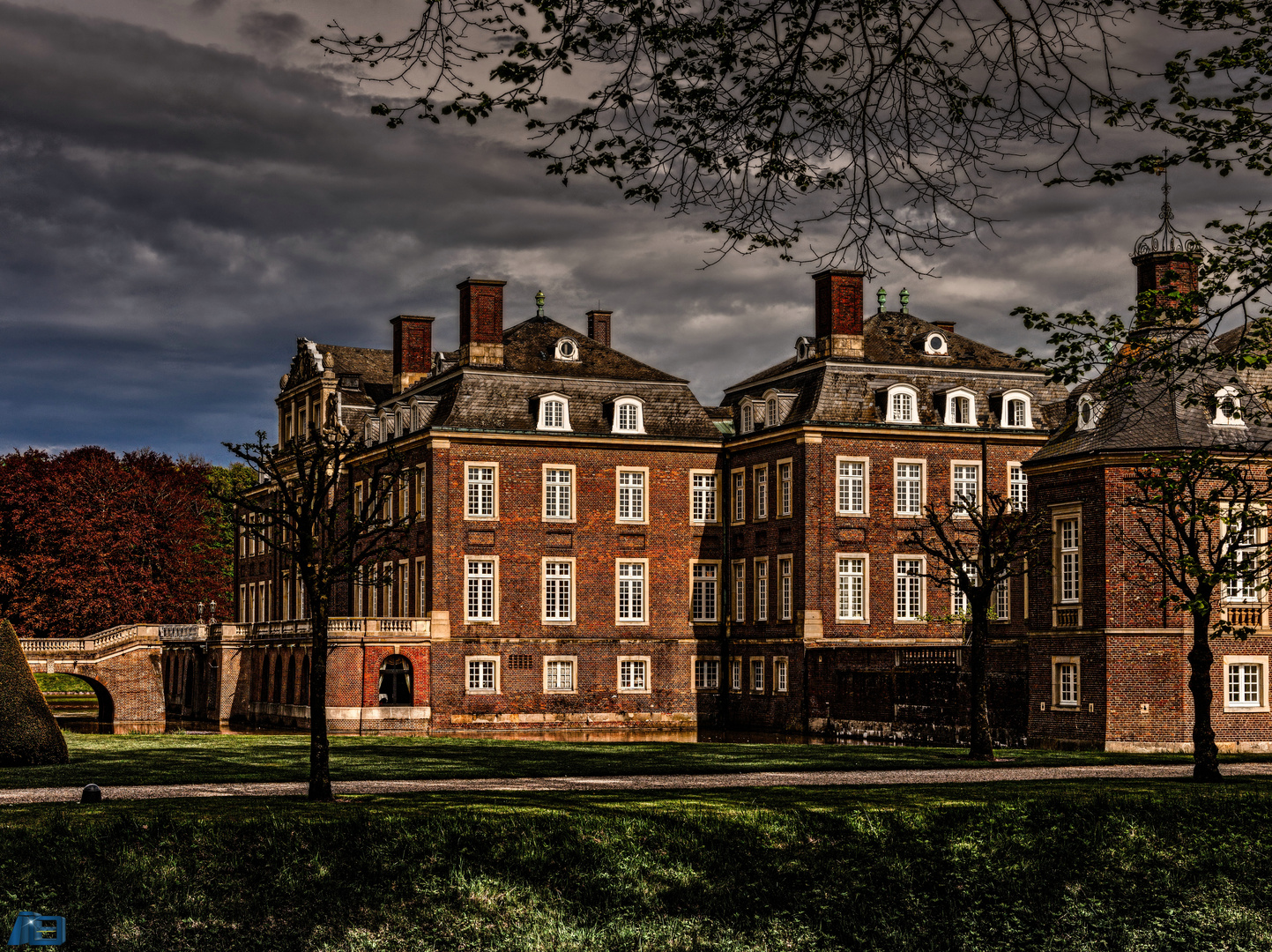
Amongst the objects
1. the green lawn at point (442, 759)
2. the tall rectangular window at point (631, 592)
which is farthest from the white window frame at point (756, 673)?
the green lawn at point (442, 759)

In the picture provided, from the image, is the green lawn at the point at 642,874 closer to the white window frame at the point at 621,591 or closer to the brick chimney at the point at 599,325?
the white window frame at the point at 621,591

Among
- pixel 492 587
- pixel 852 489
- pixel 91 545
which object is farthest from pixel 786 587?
pixel 91 545

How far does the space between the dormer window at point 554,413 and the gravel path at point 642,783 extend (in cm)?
2514

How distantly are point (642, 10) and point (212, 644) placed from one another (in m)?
49.8

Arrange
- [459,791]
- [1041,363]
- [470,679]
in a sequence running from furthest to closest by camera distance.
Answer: [470,679] → [459,791] → [1041,363]

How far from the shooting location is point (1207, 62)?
13148 millimetres

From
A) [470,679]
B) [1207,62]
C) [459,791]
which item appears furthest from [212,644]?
[1207,62]

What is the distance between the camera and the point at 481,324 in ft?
166

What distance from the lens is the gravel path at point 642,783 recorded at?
20250mm

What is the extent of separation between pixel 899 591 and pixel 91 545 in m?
33.0

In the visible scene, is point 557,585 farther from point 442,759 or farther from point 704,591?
point 442,759

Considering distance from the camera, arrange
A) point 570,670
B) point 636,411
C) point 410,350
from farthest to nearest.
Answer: point 410,350
point 636,411
point 570,670

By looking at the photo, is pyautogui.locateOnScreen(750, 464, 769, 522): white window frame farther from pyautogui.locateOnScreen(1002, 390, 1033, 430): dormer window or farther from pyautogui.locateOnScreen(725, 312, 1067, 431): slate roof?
pyautogui.locateOnScreen(1002, 390, 1033, 430): dormer window

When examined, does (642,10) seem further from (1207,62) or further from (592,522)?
(592,522)
